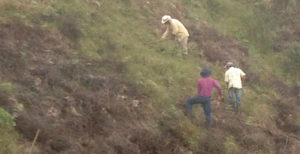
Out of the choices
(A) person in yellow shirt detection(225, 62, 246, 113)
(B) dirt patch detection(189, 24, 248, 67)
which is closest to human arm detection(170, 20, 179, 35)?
(B) dirt patch detection(189, 24, 248, 67)

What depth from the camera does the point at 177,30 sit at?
1405 cm

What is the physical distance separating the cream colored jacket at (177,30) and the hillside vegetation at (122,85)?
0.53 metres

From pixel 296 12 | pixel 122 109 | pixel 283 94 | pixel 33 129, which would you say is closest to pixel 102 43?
pixel 122 109

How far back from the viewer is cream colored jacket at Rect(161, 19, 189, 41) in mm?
13953

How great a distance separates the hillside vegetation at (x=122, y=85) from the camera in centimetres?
845

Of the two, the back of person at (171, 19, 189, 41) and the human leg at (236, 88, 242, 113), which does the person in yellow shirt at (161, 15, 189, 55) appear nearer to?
the back of person at (171, 19, 189, 41)

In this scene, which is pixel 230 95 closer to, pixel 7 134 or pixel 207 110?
pixel 207 110

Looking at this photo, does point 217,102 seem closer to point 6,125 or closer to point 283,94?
point 283,94

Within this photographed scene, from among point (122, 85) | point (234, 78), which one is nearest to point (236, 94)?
point (234, 78)

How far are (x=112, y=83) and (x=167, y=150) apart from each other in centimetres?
266

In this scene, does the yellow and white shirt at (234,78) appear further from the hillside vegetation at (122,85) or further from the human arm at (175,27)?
the human arm at (175,27)

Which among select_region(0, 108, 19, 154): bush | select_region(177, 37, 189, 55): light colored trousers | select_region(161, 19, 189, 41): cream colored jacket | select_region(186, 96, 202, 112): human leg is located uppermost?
select_region(161, 19, 189, 41): cream colored jacket

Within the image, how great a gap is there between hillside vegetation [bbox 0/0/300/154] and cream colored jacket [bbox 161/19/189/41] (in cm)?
53

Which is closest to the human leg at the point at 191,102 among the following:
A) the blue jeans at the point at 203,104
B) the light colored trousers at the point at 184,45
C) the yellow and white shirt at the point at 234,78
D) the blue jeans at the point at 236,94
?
the blue jeans at the point at 203,104
